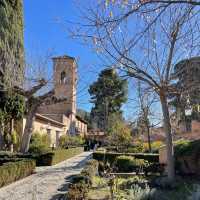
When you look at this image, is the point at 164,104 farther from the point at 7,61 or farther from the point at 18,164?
the point at 7,61

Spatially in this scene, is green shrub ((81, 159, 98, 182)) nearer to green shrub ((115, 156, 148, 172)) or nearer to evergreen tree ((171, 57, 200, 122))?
green shrub ((115, 156, 148, 172))

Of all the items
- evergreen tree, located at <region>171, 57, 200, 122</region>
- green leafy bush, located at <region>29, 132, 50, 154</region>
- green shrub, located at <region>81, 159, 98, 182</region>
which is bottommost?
green shrub, located at <region>81, 159, 98, 182</region>

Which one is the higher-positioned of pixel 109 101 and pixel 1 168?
pixel 109 101

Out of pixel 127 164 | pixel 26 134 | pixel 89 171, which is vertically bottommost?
pixel 89 171

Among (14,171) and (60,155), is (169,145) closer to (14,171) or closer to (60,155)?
(14,171)

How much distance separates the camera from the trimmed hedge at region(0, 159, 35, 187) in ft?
45.9

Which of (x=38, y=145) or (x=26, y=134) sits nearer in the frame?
(x=26, y=134)

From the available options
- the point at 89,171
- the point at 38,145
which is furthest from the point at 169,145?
the point at 38,145

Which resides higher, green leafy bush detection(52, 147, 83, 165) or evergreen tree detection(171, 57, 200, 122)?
evergreen tree detection(171, 57, 200, 122)

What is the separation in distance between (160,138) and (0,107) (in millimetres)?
27127

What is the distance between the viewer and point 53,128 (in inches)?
1709

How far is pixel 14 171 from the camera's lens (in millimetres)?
15328

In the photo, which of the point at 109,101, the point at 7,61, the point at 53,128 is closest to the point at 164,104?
the point at 7,61

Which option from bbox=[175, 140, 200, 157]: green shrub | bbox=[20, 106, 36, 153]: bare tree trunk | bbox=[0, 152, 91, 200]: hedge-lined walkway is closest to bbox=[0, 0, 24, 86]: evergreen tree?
bbox=[20, 106, 36, 153]: bare tree trunk
